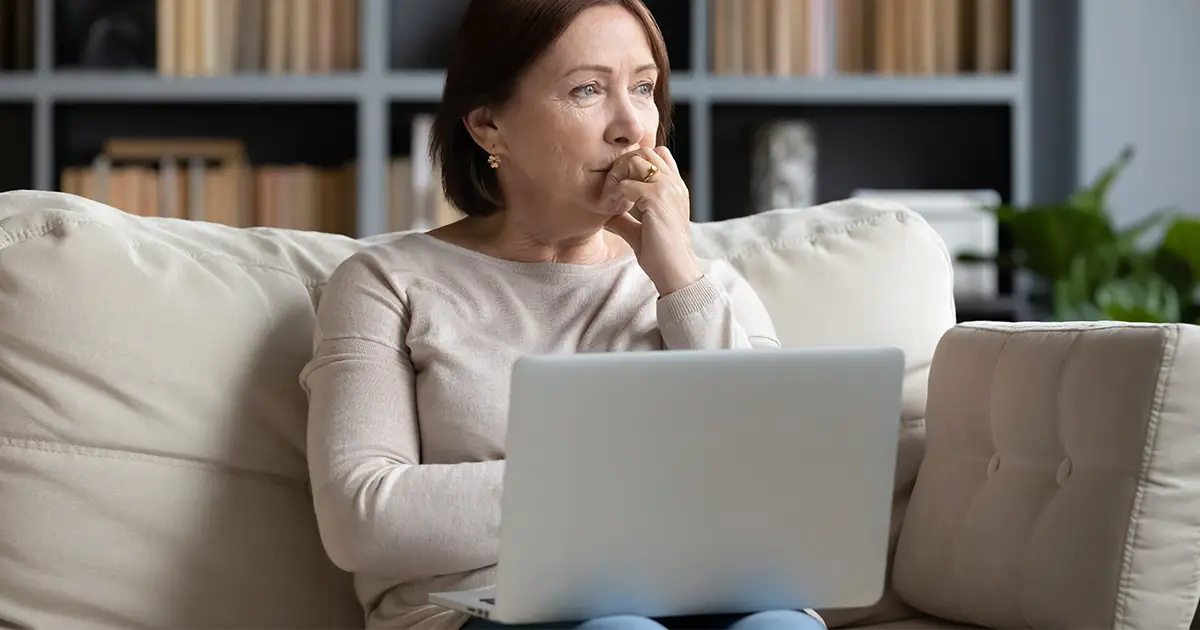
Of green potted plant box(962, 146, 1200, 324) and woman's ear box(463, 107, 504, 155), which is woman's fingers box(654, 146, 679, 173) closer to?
woman's ear box(463, 107, 504, 155)

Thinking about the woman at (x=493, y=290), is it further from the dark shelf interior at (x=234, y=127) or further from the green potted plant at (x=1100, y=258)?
the dark shelf interior at (x=234, y=127)

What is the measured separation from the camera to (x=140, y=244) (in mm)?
1497

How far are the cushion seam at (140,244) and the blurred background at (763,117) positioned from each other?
68.8 inches

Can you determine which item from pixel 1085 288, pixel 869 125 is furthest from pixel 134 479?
pixel 869 125

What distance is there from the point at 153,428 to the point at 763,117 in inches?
97.9

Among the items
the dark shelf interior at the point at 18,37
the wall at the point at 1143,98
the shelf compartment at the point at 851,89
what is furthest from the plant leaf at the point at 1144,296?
the dark shelf interior at the point at 18,37

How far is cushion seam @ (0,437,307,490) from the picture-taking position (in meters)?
1.38

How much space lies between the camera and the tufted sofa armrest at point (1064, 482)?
4.26ft

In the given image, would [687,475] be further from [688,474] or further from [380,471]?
[380,471]

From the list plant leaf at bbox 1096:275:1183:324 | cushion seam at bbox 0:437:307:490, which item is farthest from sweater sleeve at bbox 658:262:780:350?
plant leaf at bbox 1096:275:1183:324

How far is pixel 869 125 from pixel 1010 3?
1.54 ft

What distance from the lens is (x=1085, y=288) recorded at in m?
3.14

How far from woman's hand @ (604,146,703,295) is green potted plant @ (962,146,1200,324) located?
1.81m

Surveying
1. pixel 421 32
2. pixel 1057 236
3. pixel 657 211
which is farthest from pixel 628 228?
pixel 421 32
